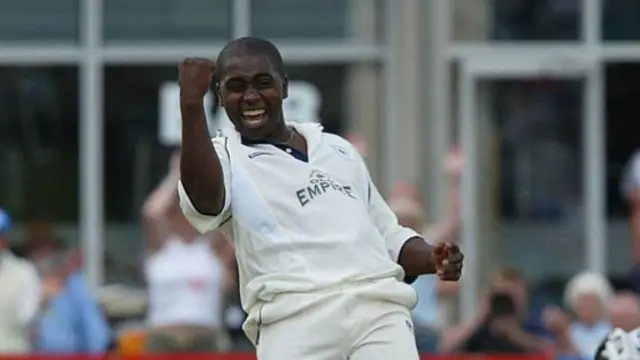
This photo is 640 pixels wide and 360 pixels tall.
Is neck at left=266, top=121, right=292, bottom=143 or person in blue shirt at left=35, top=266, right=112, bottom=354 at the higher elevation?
neck at left=266, top=121, right=292, bottom=143

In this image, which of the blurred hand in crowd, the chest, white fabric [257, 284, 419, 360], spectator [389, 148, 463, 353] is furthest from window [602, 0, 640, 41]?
white fabric [257, 284, 419, 360]

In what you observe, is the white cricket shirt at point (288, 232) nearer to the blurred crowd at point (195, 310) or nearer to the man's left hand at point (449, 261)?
the man's left hand at point (449, 261)

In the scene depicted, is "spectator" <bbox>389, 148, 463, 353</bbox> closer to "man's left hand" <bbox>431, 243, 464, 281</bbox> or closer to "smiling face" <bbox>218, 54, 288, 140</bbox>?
"man's left hand" <bbox>431, 243, 464, 281</bbox>

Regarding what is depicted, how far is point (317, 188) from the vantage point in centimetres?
548

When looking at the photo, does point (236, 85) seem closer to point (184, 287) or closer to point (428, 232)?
point (184, 287)

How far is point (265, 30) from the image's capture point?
1422 cm

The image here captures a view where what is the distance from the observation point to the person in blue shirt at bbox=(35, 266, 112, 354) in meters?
11.2

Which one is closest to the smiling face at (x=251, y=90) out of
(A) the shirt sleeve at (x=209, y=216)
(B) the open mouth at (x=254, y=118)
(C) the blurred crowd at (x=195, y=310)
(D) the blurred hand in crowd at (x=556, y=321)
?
(B) the open mouth at (x=254, y=118)

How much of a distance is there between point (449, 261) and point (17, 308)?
616 centimetres

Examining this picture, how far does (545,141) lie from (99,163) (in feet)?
12.0

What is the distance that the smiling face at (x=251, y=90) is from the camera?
17.7 ft

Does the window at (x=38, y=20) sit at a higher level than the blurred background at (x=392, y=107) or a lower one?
higher

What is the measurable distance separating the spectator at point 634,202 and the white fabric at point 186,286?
3189mm

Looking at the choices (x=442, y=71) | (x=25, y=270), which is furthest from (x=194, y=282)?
(x=442, y=71)
